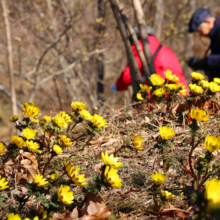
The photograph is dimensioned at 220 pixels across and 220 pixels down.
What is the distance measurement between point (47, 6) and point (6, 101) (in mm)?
7067

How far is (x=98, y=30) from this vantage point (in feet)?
27.6

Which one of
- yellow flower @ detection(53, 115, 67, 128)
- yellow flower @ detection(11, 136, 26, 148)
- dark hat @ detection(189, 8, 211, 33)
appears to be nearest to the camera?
yellow flower @ detection(11, 136, 26, 148)

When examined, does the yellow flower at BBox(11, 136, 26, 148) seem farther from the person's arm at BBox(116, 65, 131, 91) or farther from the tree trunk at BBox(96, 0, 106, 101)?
the tree trunk at BBox(96, 0, 106, 101)

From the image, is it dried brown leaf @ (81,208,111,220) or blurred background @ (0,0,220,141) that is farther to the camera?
blurred background @ (0,0,220,141)

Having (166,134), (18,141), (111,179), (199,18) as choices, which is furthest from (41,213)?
(199,18)

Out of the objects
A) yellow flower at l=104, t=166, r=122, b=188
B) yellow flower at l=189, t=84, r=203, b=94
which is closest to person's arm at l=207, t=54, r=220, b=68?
yellow flower at l=189, t=84, r=203, b=94

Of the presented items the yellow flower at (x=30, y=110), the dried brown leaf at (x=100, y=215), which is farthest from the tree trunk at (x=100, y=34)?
the dried brown leaf at (x=100, y=215)

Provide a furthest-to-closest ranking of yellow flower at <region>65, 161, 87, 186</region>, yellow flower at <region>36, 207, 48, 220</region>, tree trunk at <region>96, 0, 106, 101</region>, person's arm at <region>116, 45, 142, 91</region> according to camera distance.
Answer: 1. tree trunk at <region>96, 0, 106, 101</region>
2. person's arm at <region>116, 45, 142, 91</region>
3. yellow flower at <region>65, 161, 87, 186</region>
4. yellow flower at <region>36, 207, 48, 220</region>

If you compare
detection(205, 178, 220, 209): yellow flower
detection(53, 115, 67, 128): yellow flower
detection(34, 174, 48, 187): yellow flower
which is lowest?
detection(34, 174, 48, 187): yellow flower

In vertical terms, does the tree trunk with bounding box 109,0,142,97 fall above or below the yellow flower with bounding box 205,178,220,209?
above

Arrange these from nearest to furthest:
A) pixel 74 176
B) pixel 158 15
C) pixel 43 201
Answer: pixel 43 201
pixel 74 176
pixel 158 15

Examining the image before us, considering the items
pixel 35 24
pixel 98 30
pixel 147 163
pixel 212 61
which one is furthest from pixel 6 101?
pixel 147 163

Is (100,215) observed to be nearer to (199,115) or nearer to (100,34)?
(199,115)

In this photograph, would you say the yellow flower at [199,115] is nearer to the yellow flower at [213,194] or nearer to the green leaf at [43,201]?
the yellow flower at [213,194]
